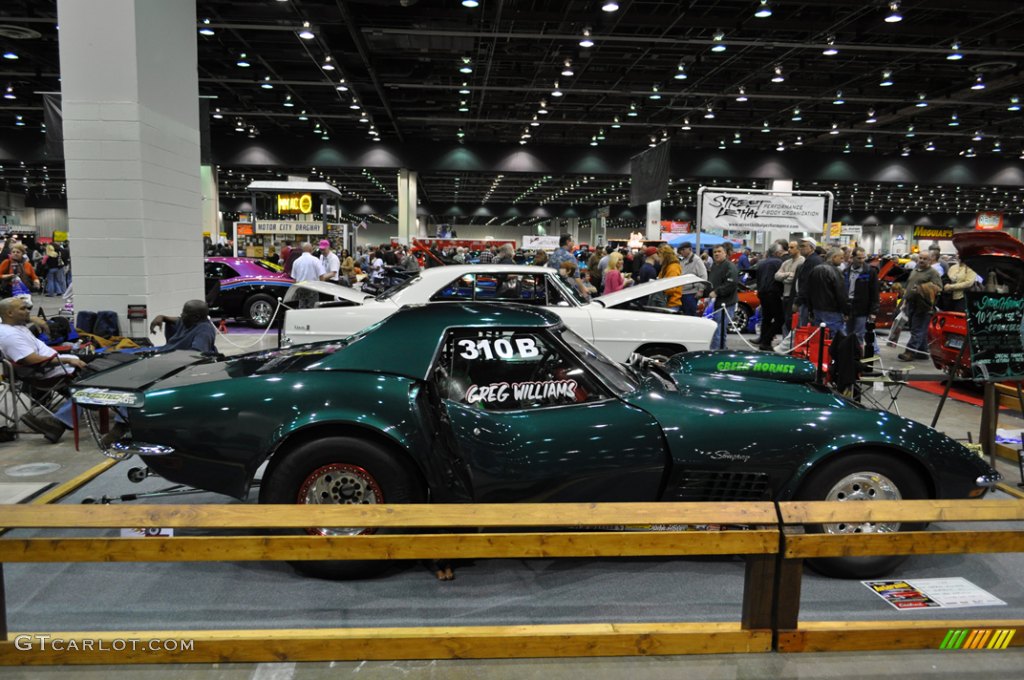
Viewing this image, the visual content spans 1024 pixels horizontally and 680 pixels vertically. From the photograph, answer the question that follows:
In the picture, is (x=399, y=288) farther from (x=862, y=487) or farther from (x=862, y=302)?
(x=862, y=302)

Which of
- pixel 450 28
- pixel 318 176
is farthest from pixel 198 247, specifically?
pixel 318 176

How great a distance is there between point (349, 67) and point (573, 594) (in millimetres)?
16838

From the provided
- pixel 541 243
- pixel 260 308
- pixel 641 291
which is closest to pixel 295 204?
pixel 260 308

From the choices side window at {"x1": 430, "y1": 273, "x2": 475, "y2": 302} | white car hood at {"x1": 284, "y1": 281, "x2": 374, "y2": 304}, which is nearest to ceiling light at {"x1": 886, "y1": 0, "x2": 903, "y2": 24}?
side window at {"x1": 430, "y1": 273, "x2": 475, "y2": 302}

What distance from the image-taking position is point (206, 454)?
131 inches

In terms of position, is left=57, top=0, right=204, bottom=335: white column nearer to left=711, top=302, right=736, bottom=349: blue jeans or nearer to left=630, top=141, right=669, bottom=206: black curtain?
left=711, top=302, right=736, bottom=349: blue jeans

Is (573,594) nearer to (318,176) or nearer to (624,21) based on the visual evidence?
(624,21)

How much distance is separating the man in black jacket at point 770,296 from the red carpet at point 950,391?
114 inches

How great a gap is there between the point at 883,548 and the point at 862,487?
0.76m

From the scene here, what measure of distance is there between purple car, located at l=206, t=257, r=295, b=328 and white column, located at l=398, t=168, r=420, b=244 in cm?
1333

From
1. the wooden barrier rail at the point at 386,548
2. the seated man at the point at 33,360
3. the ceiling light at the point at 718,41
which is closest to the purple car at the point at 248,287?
the seated man at the point at 33,360

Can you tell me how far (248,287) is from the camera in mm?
13938

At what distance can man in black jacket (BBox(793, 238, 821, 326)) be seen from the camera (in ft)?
31.0

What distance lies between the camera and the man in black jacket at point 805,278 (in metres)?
9.46
